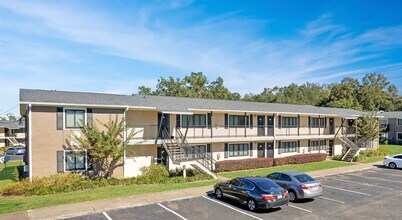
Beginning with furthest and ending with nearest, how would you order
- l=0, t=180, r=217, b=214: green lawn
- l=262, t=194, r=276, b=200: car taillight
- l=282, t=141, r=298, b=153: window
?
l=282, t=141, r=298, b=153: window
l=0, t=180, r=217, b=214: green lawn
l=262, t=194, r=276, b=200: car taillight

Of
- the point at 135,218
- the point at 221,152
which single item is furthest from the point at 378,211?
the point at 221,152

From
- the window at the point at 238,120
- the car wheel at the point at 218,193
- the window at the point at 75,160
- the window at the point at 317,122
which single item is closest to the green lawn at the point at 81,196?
the window at the point at 75,160

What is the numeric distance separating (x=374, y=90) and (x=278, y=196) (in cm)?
7192

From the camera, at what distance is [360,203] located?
15.5 metres

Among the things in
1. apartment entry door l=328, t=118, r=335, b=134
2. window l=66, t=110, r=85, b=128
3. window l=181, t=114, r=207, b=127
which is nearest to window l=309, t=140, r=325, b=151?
apartment entry door l=328, t=118, r=335, b=134

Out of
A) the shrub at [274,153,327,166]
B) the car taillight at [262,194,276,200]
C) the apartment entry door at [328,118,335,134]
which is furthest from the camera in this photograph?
the apartment entry door at [328,118,335,134]

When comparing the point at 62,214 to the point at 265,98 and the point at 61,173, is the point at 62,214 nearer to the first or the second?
the point at 61,173

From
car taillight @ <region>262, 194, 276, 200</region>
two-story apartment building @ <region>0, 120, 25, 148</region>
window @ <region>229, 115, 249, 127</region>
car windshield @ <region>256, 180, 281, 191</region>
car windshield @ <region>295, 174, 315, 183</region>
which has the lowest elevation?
two-story apartment building @ <region>0, 120, 25, 148</region>

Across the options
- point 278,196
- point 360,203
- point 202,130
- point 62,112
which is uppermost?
point 62,112

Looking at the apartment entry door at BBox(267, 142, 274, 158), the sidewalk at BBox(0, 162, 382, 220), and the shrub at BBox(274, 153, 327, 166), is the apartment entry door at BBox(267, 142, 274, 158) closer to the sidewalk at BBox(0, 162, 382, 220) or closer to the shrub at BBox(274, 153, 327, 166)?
the shrub at BBox(274, 153, 327, 166)

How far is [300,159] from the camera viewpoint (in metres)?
30.3

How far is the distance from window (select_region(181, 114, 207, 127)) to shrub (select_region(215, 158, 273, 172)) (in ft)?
12.7

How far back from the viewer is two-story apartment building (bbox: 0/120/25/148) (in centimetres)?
5428

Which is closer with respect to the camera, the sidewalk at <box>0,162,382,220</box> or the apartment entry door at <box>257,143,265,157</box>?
the sidewalk at <box>0,162,382,220</box>
